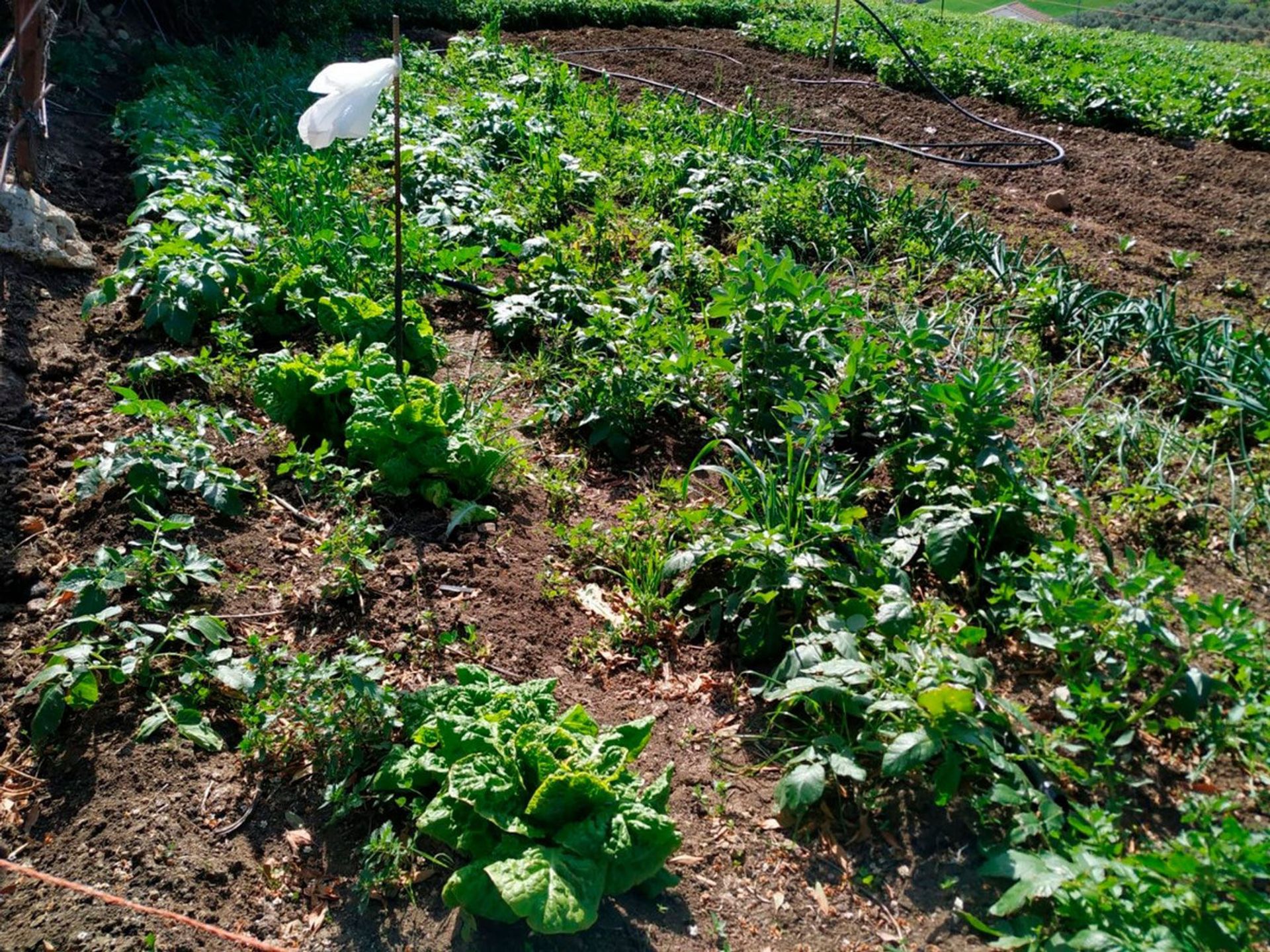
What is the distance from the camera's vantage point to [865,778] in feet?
8.15

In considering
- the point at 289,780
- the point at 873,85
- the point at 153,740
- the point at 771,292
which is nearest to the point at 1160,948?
the point at 289,780

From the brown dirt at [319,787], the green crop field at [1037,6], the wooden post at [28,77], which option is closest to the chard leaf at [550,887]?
the brown dirt at [319,787]

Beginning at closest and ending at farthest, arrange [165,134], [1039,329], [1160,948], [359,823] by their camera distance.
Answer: [1160,948]
[359,823]
[1039,329]
[165,134]

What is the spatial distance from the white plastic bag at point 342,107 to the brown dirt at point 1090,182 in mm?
4265

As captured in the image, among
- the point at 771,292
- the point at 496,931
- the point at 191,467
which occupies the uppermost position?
the point at 771,292

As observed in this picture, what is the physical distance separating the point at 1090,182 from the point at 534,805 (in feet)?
23.8

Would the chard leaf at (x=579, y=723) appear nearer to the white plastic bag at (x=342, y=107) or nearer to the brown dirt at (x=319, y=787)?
the brown dirt at (x=319, y=787)

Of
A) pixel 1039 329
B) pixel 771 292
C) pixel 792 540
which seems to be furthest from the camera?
pixel 1039 329

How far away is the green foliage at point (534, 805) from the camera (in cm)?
214

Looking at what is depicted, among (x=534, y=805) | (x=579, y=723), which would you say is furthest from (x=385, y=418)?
(x=534, y=805)

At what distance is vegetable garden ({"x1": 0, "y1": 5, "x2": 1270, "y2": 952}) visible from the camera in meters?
2.31

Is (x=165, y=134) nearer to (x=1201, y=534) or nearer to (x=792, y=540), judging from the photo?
(x=792, y=540)

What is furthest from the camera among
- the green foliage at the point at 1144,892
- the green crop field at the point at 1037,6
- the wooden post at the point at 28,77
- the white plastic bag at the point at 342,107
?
the green crop field at the point at 1037,6

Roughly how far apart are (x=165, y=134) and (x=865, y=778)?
5892 millimetres
